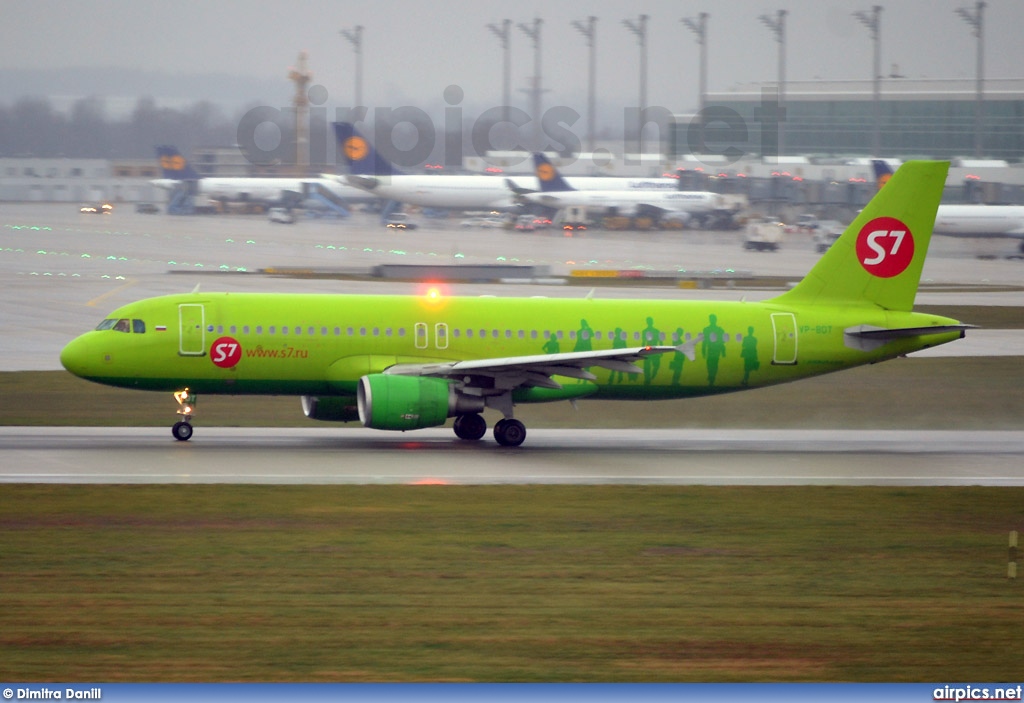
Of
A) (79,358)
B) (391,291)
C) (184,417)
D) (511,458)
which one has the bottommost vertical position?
(511,458)

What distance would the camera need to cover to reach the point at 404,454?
30.3 meters

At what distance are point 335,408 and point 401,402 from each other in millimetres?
3126

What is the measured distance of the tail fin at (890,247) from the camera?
34.2 meters

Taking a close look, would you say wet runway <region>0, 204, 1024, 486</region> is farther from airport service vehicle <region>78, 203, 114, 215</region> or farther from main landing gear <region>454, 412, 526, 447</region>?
airport service vehicle <region>78, 203, 114, 215</region>

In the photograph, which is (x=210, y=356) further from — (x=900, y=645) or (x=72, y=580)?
(x=900, y=645)

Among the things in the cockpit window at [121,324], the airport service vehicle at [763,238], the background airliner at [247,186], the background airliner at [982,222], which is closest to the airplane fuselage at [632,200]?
the airport service vehicle at [763,238]

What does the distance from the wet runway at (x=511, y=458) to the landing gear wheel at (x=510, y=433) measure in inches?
11.6

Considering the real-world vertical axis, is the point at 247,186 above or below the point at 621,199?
above

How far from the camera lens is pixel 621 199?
351ft

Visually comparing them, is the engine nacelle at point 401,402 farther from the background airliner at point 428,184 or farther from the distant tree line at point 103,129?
the background airliner at point 428,184

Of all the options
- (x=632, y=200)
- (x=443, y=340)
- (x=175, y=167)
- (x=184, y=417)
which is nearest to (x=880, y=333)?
(x=443, y=340)

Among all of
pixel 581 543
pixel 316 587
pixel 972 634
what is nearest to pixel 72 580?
pixel 316 587

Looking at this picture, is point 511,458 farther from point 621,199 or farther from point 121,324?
point 621,199

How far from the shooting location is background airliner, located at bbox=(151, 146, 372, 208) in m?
102
